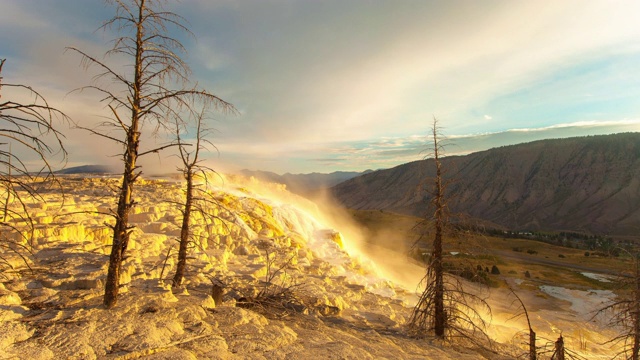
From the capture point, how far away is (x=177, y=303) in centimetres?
767

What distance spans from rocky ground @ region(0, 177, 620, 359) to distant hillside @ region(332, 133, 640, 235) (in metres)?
91.7

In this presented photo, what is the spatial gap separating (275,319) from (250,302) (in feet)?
2.73

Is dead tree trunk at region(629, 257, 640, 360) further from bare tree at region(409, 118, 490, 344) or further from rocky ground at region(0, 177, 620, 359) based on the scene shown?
bare tree at region(409, 118, 490, 344)

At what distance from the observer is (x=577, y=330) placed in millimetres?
22453

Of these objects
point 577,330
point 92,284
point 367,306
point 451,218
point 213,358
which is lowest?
point 577,330

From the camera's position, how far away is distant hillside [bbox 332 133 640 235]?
383 ft

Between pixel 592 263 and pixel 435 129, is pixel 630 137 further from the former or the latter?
pixel 435 129

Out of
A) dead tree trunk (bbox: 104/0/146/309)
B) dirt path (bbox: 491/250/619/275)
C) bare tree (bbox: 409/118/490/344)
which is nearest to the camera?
dead tree trunk (bbox: 104/0/146/309)

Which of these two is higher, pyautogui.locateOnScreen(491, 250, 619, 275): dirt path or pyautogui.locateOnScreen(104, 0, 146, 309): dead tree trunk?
pyautogui.locateOnScreen(104, 0, 146, 309): dead tree trunk

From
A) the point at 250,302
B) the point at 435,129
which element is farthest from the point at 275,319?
the point at 435,129

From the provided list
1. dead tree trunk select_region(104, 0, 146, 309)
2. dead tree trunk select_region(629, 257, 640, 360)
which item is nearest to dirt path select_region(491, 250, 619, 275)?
dead tree trunk select_region(629, 257, 640, 360)

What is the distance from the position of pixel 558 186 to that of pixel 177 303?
172 metres

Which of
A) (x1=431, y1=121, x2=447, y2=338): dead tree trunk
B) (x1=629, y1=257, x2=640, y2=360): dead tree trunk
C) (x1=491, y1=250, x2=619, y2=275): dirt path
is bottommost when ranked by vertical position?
(x1=491, y1=250, x2=619, y2=275): dirt path

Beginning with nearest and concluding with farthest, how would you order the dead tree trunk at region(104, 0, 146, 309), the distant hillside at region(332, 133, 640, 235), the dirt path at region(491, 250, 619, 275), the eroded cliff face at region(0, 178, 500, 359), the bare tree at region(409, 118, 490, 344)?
the eroded cliff face at region(0, 178, 500, 359) → the dead tree trunk at region(104, 0, 146, 309) → the bare tree at region(409, 118, 490, 344) → the dirt path at region(491, 250, 619, 275) → the distant hillside at region(332, 133, 640, 235)
